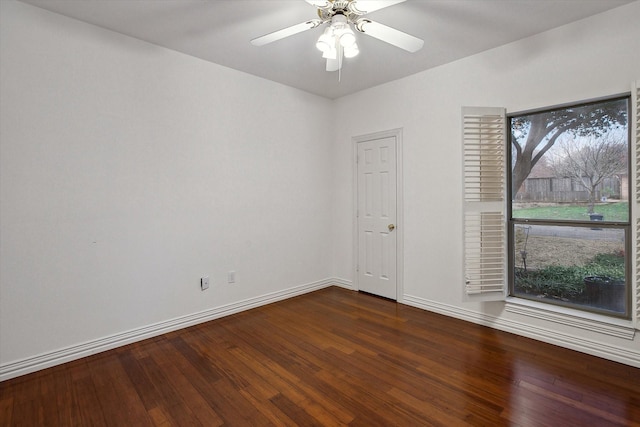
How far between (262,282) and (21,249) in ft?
7.36

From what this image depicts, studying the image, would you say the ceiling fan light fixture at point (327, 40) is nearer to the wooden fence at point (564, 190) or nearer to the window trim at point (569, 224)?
the window trim at point (569, 224)

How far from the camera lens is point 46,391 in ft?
7.25

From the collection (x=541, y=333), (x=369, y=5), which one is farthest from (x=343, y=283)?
(x=369, y=5)

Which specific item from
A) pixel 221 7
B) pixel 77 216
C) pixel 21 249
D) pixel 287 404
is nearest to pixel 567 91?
pixel 221 7

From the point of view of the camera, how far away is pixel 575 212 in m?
2.78

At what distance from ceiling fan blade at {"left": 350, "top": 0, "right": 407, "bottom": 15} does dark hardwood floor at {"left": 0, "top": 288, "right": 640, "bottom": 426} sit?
8.04 ft

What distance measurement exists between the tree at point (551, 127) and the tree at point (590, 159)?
0.24ft

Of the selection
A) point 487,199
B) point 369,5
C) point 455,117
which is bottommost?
point 487,199

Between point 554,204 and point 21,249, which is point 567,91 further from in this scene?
point 21,249

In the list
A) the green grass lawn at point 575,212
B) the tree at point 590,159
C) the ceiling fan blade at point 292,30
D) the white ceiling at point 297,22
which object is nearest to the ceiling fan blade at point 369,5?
the ceiling fan blade at point 292,30

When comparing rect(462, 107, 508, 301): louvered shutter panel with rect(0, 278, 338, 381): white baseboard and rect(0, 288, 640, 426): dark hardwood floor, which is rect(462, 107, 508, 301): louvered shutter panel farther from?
rect(0, 278, 338, 381): white baseboard

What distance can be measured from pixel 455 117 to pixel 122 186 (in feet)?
11.0

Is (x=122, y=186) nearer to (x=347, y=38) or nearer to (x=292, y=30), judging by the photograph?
(x=292, y=30)

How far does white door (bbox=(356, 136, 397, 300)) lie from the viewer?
405 centimetres
